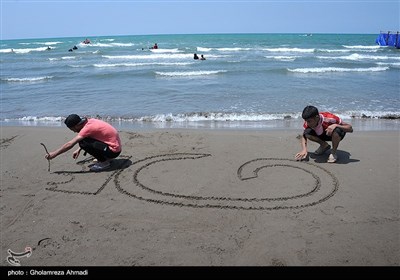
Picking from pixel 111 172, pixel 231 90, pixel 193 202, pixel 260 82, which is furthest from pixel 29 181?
pixel 260 82

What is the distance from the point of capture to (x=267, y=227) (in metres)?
3.82

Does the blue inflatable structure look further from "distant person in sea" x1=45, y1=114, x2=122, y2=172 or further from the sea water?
"distant person in sea" x1=45, y1=114, x2=122, y2=172

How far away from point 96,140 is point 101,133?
15 cm

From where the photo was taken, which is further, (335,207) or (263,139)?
(263,139)

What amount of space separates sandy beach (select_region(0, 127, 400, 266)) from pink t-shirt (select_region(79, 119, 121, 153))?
0.45 metres

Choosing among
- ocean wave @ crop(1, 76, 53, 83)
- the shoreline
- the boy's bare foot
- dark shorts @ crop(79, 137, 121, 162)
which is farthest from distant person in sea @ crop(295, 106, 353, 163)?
ocean wave @ crop(1, 76, 53, 83)

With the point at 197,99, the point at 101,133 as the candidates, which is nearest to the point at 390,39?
the point at 197,99

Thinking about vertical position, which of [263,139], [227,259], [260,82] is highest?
[260,82]

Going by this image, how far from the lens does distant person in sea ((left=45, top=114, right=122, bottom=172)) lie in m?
5.19

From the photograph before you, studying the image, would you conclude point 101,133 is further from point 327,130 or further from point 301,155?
point 327,130

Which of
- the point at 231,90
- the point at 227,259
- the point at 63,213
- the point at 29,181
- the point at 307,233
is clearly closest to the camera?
the point at 227,259

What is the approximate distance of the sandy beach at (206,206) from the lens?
3.38 meters

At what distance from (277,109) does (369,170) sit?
16.3 ft

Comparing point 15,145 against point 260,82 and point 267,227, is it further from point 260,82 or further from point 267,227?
point 260,82
